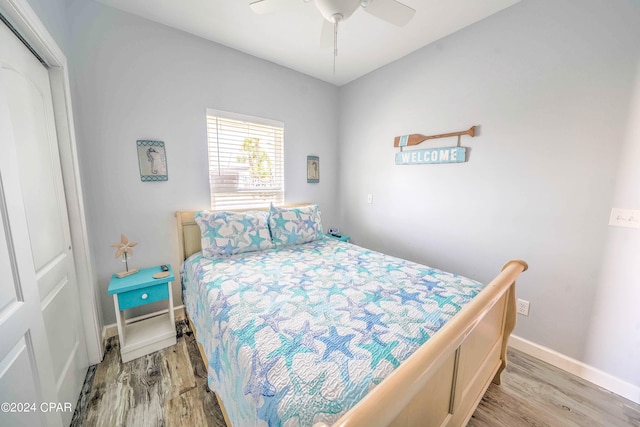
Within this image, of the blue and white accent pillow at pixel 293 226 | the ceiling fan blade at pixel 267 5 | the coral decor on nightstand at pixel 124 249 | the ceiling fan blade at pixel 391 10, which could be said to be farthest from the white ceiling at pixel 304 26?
the coral decor on nightstand at pixel 124 249

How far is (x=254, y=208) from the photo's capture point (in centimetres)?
265

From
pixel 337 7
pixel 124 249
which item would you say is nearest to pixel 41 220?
pixel 124 249

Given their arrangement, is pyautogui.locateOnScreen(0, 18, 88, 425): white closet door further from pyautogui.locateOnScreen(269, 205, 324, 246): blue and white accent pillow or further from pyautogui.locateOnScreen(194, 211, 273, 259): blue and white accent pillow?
pyautogui.locateOnScreen(269, 205, 324, 246): blue and white accent pillow

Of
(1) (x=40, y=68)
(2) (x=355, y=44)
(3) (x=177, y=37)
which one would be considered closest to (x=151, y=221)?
(1) (x=40, y=68)

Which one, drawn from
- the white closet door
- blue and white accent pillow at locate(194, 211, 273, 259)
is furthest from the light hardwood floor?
blue and white accent pillow at locate(194, 211, 273, 259)

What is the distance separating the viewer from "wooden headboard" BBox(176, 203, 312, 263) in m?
2.21

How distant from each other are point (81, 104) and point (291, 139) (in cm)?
185

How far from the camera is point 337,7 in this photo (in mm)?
1213

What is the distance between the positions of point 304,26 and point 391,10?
0.93 metres

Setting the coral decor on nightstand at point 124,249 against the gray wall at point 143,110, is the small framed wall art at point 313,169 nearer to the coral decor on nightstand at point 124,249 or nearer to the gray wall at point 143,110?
the gray wall at point 143,110

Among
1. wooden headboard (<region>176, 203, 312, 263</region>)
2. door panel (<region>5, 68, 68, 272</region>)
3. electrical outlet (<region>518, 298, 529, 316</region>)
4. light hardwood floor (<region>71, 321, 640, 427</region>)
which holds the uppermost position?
door panel (<region>5, 68, 68, 272</region>)

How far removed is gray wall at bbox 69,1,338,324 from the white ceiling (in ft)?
0.50

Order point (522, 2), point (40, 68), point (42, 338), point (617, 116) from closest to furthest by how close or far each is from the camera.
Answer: point (42, 338)
point (40, 68)
point (617, 116)
point (522, 2)

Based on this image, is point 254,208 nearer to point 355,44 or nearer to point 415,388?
point 355,44
